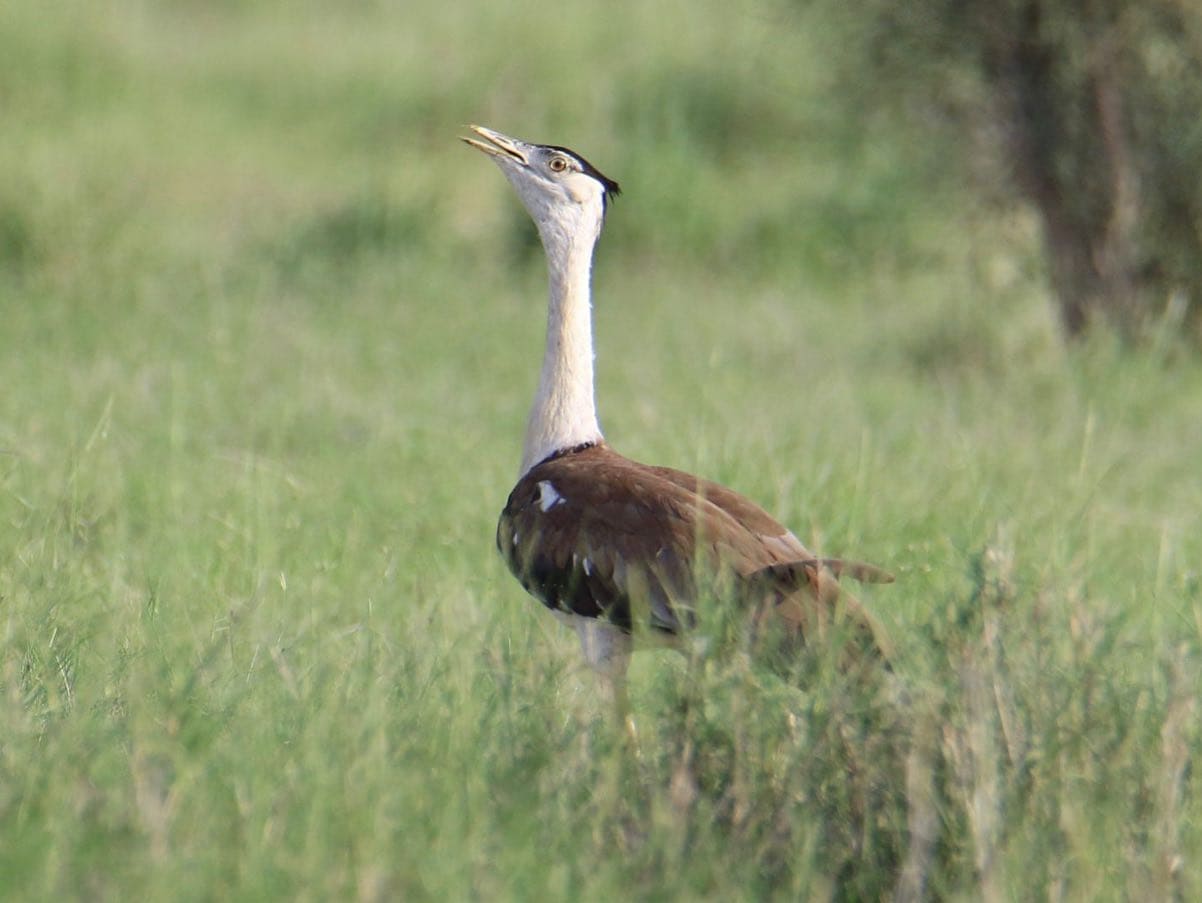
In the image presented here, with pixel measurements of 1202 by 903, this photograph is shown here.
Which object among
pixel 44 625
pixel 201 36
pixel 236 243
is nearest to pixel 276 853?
pixel 44 625

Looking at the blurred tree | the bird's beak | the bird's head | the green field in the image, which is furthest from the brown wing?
the blurred tree

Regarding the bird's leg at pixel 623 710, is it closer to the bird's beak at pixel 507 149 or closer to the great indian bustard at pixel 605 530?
the great indian bustard at pixel 605 530

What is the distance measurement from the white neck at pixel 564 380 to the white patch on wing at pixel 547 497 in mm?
251

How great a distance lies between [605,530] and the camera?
343 centimetres

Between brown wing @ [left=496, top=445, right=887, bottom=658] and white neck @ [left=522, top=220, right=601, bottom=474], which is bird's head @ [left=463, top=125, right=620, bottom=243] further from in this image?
brown wing @ [left=496, top=445, right=887, bottom=658]

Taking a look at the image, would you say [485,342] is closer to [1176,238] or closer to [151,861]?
[1176,238]

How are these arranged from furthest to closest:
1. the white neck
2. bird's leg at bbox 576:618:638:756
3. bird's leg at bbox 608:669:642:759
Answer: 1. the white neck
2. bird's leg at bbox 576:618:638:756
3. bird's leg at bbox 608:669:642:759

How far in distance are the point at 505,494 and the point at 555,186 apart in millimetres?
1085

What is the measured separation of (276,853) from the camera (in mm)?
2379

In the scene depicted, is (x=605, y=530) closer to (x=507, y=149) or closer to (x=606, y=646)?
(x=606, y=646)

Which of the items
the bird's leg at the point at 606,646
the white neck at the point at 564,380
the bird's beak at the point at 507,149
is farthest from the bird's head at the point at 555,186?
the bird's leg at the point at 606,646

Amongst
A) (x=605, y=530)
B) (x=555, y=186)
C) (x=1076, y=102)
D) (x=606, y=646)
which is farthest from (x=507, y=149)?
(x=1076, y=102)

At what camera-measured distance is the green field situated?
2605mm

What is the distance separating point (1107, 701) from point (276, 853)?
1268mm
